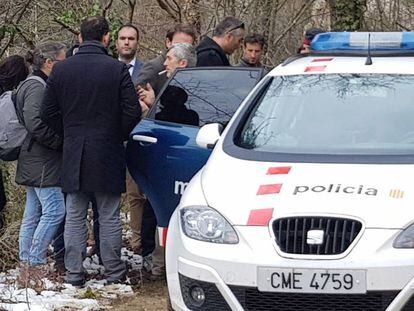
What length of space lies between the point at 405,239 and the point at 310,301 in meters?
0.54

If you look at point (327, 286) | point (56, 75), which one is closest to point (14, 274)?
point (56, 75)

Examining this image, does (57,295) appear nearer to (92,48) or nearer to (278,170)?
→ (92,48)

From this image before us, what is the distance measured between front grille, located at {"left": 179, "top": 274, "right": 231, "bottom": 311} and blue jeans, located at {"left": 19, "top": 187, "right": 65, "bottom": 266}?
2.35 m

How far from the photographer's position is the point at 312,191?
4520 millimetres

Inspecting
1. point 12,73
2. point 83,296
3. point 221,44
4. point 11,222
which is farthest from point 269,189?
point 11,222

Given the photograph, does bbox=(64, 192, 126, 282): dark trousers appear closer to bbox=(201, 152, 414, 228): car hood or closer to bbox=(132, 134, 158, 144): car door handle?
bbox=(132, 134, 158, 144): car door handle

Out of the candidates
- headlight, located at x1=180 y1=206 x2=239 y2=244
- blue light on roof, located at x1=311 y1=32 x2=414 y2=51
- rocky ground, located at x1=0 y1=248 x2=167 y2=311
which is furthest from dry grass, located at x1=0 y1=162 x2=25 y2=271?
blue light on roof, located at x1=311 y1=32 x2=414 y2=51

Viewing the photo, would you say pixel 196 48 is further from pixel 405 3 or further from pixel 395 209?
pixel 405 3

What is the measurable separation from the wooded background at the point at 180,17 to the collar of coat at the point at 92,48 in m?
5.25

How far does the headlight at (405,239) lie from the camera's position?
14.0 ft

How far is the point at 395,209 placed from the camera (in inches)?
172

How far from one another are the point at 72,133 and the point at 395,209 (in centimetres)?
283

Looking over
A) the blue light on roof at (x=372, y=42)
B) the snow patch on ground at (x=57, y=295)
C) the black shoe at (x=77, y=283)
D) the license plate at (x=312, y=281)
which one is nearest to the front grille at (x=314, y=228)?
the license plate at (x=312, y=281)

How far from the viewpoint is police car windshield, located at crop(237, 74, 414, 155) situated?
5109 millimetres
